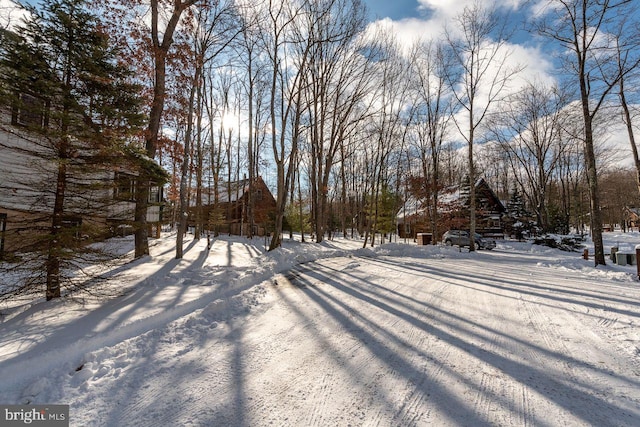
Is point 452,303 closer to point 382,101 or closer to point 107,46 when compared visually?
point 107,46

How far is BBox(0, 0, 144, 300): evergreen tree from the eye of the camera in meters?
4.79

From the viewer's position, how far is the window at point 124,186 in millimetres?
5695

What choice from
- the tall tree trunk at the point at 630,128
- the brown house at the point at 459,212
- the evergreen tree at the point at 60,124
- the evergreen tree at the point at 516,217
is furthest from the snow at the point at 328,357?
the evergreen tree at the point at 516,217

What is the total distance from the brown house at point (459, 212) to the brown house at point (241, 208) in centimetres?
1550

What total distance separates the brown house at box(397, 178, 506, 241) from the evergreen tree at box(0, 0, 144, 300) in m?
23.4

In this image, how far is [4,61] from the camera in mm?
4754

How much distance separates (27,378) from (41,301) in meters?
3.21

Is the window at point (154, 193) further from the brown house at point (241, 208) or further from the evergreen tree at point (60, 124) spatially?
the brown house at point (241, 208)

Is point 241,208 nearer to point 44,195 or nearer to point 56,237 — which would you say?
point 44,195

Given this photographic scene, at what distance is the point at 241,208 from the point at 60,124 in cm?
3199

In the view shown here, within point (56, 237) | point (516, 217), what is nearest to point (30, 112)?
point (56, 237)

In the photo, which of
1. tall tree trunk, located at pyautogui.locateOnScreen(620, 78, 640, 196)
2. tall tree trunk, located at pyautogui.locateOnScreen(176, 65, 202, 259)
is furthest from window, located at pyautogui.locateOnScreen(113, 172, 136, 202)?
tall tree trunk, located at pyautogui.locateOnScreen(620, 78, 640, 196)

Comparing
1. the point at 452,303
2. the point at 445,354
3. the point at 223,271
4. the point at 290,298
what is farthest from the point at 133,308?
the point at 452,303

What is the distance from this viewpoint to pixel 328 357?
10.7ft
